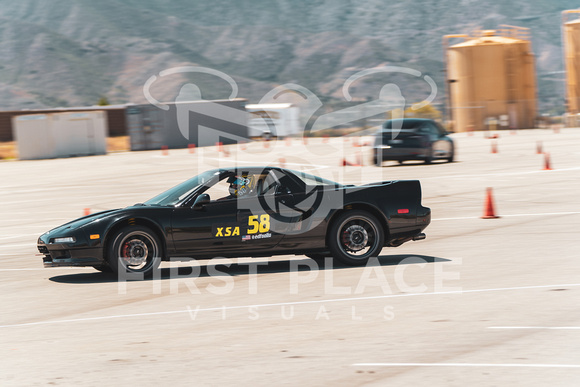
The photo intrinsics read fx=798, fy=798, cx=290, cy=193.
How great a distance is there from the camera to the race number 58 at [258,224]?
955 centimetres

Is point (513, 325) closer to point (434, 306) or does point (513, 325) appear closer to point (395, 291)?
point (434, 306)

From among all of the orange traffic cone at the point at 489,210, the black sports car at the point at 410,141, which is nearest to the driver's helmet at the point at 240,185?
the orange traffic cone at the point at 489,210

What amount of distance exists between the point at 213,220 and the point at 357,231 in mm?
1810

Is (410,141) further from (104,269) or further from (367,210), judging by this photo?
(104,269)

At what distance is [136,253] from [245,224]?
1.33 m

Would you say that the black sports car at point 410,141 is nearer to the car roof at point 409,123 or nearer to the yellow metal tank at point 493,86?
the car roof at point 409,123

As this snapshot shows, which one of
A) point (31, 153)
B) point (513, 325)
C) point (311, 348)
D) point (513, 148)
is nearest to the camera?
point (311, 348)

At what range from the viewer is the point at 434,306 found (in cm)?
739

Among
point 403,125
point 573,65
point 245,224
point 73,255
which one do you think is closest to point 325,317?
point 245,224

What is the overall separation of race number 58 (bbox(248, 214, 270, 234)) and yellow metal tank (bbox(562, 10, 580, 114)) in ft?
158

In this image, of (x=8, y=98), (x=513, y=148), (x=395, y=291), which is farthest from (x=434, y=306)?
(x=8, y=98)

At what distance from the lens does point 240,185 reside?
9742 mm

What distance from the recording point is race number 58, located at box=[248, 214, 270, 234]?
955cm

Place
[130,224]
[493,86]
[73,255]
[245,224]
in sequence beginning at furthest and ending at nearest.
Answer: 1. [493,86]
2. [245,224]
3. [130,224]
4. [73,255]
